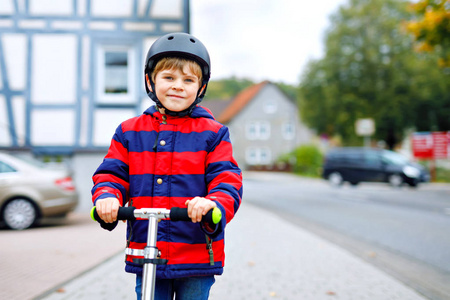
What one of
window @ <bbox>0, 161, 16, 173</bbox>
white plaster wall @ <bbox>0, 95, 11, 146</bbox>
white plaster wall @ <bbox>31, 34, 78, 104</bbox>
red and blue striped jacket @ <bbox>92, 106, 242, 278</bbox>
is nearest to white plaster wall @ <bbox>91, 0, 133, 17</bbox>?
white plaster wall @ <bbox>31, 34, 78, 104</bbox>

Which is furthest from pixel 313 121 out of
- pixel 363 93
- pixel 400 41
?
pixel 400 41

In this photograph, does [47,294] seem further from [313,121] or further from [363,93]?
[313,121]

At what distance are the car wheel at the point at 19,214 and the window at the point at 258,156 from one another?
139ft

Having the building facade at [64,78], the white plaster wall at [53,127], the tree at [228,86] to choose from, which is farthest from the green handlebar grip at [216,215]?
the tree at [228,86]

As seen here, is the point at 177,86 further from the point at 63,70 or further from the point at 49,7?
the point at 49,7

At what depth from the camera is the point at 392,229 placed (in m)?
8.48

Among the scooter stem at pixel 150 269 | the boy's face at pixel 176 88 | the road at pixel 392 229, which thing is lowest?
the road at pixel 392 229

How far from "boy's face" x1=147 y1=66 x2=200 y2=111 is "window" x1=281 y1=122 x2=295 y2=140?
49442mm

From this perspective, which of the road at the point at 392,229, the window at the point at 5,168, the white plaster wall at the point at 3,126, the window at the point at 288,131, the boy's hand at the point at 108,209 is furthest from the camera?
the window at the point at 288,131

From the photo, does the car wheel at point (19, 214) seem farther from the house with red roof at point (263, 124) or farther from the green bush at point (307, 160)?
the house with red roof at point (263, 124)

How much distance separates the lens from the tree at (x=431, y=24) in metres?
13.3

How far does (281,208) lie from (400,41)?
31.4 m

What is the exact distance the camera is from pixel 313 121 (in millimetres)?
44094

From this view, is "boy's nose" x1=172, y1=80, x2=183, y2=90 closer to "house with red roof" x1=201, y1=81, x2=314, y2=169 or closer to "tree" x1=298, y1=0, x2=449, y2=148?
"tree" x1=298, y1=0, x2=449, y2=148
